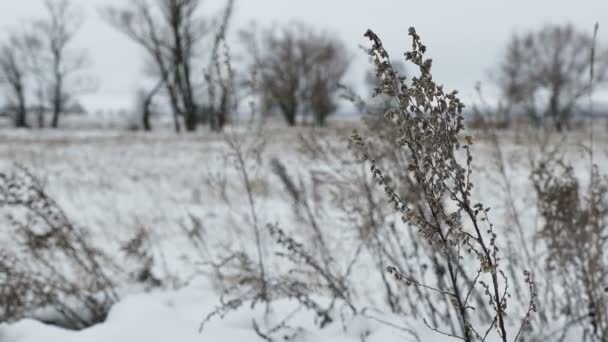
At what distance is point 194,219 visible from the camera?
3.12m

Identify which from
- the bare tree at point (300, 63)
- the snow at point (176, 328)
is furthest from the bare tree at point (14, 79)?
the snow at point (176, 328)

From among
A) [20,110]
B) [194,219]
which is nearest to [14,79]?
[20,110]

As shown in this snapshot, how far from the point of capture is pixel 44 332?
2.33 metres

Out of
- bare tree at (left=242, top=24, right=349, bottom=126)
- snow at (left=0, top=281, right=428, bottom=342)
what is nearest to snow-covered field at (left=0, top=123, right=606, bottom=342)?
snow at (left=0, top=281, right=428, bottom=342)

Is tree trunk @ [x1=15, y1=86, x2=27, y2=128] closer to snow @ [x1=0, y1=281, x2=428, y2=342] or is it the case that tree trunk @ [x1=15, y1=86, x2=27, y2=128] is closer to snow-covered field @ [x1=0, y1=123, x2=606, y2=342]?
snow-covered field @ [x1=0, y1=123, x2=606, y2=342]

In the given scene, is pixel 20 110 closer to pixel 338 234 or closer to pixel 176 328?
pixel 338 234

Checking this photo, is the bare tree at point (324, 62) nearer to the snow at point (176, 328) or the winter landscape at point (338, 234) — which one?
the winter landscape at point (338, 234)

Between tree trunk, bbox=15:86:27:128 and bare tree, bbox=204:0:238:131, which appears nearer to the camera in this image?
bare tree, bbox=204:0:238:131

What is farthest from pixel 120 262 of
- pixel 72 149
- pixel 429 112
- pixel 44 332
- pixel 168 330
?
pixel 72 149

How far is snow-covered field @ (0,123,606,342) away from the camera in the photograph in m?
2.16

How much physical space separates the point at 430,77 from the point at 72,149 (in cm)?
1386

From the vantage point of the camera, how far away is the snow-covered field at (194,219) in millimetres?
2158

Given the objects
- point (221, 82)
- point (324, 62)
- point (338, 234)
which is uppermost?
point (324, 62)

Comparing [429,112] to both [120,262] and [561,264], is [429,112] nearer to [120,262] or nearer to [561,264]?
[561,264]
